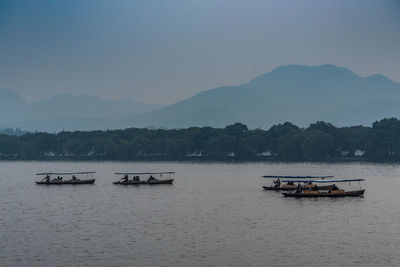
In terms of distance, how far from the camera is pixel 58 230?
2253 inches

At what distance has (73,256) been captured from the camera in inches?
1810

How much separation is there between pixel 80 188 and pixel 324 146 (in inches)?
4149

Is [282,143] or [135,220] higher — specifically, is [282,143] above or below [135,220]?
above

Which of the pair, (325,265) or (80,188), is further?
(80,188)

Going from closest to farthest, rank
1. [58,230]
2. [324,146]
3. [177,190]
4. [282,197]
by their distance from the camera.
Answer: [58,230] → [282,197] → [177,190] → [324,146]

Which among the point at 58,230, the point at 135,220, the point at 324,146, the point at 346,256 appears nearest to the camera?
the point at 346,256

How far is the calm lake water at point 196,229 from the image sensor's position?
1786 inches

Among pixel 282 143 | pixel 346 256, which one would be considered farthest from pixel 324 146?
pixel 346 256

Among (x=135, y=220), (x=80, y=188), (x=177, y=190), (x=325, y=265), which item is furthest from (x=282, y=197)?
(x=325, y=265)

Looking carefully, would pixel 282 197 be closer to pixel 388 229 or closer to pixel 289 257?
pixel 388 229

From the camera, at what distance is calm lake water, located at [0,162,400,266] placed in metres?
45.4

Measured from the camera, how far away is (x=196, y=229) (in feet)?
189

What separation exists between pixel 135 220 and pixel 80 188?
39.1m

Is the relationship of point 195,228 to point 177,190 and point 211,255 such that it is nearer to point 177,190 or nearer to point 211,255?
point 211,255
